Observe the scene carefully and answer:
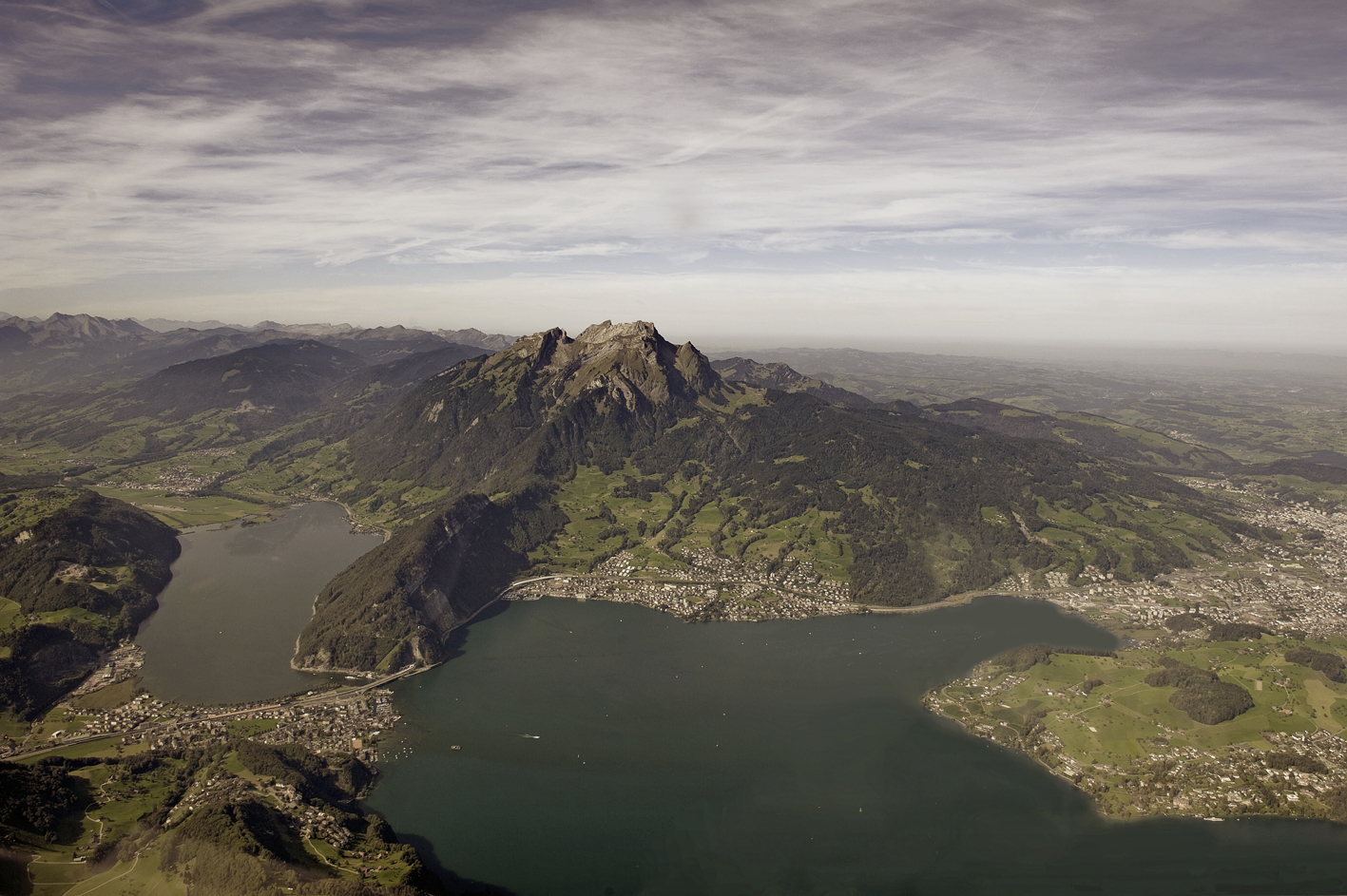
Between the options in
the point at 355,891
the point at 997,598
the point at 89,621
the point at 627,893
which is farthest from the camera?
the point at 997,598

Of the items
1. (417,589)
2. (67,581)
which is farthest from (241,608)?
(417,589)

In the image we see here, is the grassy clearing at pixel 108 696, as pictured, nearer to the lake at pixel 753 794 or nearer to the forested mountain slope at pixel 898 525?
the forested mountain slope at pixel 898 525

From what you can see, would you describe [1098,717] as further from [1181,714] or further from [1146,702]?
[1181,714]

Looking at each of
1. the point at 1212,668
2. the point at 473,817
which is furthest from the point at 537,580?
the point at 1212,668

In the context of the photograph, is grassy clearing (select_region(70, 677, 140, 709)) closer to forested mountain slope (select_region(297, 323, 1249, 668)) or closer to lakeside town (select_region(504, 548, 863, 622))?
forested mountain slope (select_region(297, 323, 1249, 668))

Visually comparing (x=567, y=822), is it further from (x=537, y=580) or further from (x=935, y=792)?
(x=537, y=580)

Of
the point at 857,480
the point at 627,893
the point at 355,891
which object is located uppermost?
the point at 857,480

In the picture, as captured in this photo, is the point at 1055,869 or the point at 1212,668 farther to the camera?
the point at 1212,668

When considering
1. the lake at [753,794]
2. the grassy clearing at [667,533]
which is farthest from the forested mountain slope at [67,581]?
the grassy clearing at [667,533]

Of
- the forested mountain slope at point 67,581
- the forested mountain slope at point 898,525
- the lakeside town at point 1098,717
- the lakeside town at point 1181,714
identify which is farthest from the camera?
the forested mountain slope at point 898,525
